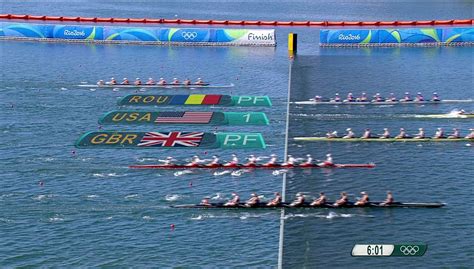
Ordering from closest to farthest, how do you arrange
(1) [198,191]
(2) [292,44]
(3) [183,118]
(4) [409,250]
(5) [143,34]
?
(4) [409,250] → (1) [198,191] → (3) [183,118] → (2) [292,44] → (5) [143,34]

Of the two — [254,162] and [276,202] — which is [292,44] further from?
[276,202]

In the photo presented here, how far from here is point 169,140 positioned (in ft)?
278

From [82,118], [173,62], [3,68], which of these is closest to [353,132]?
[82,118]

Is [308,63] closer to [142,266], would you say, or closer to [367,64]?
[367,64]

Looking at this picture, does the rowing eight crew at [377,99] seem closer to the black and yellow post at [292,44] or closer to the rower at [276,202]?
the rower at [276,202]

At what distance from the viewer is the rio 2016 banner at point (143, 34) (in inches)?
5512

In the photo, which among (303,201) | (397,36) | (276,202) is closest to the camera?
(303,201)

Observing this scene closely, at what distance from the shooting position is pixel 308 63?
125 m

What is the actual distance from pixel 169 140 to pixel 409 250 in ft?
107

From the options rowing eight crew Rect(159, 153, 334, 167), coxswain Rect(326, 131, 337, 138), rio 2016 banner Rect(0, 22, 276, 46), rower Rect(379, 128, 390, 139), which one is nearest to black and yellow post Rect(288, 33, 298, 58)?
rio 2016 banner Rect(0, 22, 276, 46)

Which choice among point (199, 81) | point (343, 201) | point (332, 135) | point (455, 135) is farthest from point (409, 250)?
point (199, 81)

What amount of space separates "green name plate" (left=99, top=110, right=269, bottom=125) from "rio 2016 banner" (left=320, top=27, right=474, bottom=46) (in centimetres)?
4698

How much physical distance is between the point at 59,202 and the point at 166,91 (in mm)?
42591

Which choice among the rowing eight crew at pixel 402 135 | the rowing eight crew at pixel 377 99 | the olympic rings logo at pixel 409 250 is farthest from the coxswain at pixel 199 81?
the olympic rings logo at pixel 409 250
